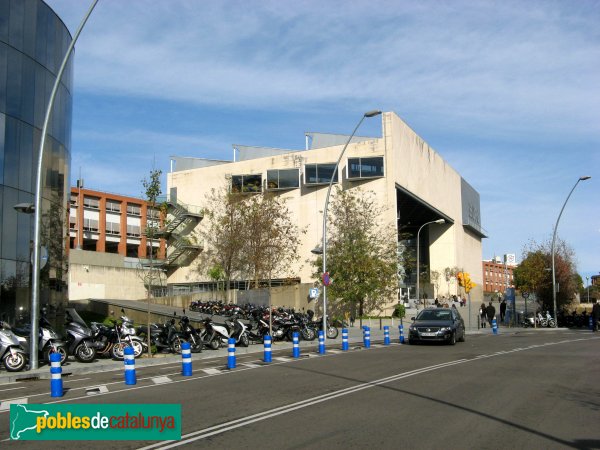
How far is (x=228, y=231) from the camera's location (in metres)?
53.8

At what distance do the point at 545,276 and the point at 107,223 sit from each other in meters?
47.4

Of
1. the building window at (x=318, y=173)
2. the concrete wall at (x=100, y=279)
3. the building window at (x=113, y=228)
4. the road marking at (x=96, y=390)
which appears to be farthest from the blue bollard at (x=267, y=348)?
the building window at (x=113, y=228)

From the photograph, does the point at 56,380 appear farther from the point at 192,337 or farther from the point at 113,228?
the point at 113,228

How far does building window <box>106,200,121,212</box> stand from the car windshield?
5397cm

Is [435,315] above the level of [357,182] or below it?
below

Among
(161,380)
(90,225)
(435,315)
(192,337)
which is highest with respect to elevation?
(90,225)

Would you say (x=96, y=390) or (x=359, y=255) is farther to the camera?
(x=359, y=255)

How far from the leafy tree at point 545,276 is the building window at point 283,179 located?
20226 millimetres

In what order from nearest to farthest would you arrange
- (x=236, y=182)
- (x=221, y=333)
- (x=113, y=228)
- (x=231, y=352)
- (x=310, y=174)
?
(x=231, y=352) < (x=221, y=333) < (x=310, y=174) < (x=236, y=182) < (x=113, y=228)

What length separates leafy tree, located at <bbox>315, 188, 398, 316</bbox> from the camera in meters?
41.7

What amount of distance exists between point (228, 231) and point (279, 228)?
496 cm

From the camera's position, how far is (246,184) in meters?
56.1

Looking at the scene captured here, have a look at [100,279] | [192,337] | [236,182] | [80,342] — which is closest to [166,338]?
[192,337]

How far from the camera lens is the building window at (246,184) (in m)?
55.3
